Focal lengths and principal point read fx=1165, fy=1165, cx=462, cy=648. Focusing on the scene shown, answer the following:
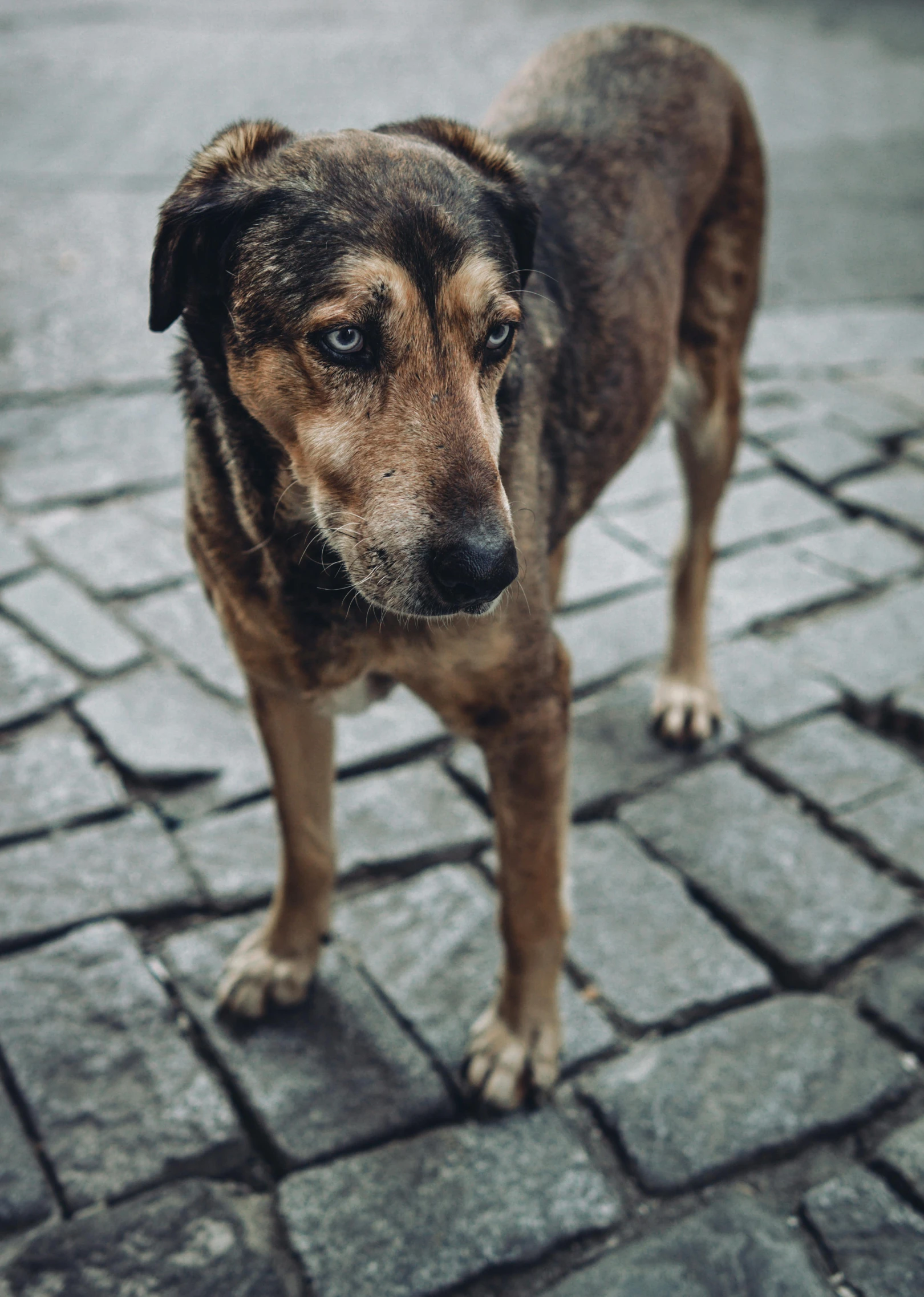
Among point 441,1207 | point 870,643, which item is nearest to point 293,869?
point 441,1207

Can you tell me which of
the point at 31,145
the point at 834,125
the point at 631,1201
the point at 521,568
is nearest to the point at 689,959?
the point at 631,1201

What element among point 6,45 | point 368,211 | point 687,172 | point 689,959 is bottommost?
point 689,959

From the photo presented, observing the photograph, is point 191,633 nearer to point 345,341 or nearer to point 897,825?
point 345,341

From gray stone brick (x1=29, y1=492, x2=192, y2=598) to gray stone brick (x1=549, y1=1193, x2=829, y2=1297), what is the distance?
231 cm

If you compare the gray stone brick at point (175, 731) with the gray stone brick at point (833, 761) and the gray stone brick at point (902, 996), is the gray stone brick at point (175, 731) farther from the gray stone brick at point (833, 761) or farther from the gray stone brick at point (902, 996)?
the gray stone brick at point (902, 996)

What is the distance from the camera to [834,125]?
844cm

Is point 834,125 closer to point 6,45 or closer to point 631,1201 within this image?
point 6,45

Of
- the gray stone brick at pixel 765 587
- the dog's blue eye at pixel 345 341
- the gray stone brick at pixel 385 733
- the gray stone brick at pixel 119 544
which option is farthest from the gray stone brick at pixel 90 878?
the gray stone brick at pixel 765 587

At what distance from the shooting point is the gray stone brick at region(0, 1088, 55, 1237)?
1.96 meters

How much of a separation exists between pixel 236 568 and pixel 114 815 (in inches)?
39.1

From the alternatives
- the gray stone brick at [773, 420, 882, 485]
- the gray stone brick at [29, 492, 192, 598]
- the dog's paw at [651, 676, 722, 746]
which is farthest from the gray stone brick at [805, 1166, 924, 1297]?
the gray stone brick at [773, 420, 882, 485]

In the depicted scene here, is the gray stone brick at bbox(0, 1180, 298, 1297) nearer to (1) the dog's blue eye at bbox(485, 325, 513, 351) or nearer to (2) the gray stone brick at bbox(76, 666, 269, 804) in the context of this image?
(2) the gray stone brick at bbox(76, 666, 269, 804)

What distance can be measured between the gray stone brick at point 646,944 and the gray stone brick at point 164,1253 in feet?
2.76

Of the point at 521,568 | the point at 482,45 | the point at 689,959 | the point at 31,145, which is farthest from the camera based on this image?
the point at 482,45
